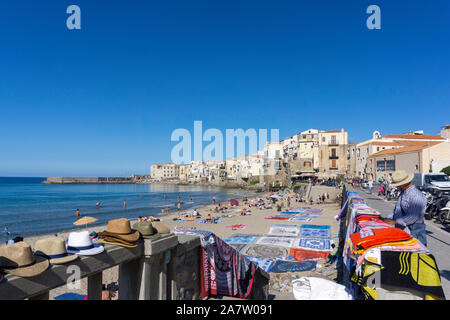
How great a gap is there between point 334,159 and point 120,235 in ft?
229

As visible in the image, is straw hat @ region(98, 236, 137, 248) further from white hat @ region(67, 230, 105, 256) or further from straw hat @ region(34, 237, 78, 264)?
straw hat @ region(34, 237, 78, 264)

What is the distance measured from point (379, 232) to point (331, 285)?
37.2 inches

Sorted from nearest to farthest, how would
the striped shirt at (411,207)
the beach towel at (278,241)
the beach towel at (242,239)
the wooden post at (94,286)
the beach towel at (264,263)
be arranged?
1. the wooden post at (94,286)
2. the striped shirt at (411,207)
3. the beach towel at (264,263)
4. the beach towel at (278,241)
5. the beach towel at (242,239)

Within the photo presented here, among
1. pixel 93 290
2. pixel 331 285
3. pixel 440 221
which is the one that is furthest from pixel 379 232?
pixel 440 221

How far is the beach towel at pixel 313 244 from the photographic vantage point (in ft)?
43.7

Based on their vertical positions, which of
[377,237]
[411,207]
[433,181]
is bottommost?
[433,181]

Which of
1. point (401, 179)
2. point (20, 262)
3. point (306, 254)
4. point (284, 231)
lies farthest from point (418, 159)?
point (20, 262)

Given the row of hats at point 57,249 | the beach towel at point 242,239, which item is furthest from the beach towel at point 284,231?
the row of hats at point 57,249

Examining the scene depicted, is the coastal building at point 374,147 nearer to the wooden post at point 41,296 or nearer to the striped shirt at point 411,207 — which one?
the striped shirt at point 411,207

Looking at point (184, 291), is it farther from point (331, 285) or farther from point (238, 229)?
point (238, 229)

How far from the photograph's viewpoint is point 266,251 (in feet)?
43.4

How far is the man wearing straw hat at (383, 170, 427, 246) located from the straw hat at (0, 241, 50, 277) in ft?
14.9

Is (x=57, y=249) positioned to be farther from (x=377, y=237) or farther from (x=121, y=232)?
(x=377, y=237)

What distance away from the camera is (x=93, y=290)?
2406 mm
